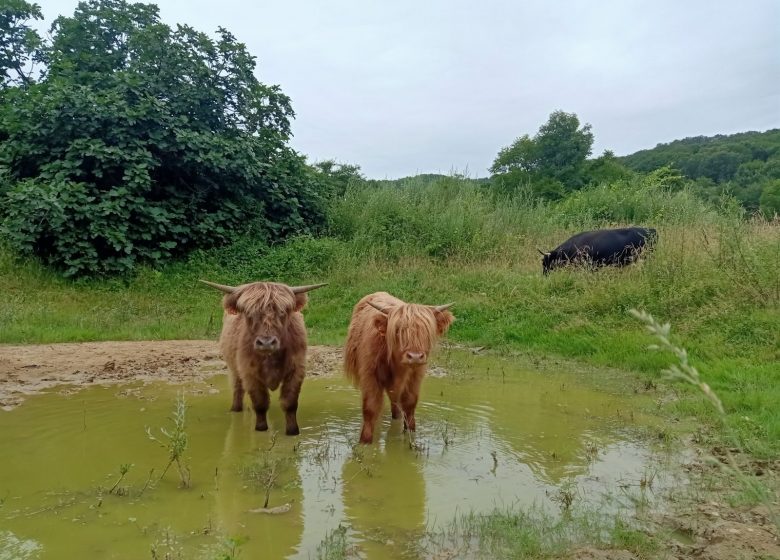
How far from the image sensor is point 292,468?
170 inches

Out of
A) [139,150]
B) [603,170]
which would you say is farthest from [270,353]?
[603,170]


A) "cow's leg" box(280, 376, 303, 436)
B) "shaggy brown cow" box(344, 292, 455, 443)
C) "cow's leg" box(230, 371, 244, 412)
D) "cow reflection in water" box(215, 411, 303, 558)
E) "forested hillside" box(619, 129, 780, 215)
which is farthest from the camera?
"forested hillside" box(619, 129, 780, 215)

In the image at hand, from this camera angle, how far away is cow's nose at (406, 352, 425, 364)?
4.41 m

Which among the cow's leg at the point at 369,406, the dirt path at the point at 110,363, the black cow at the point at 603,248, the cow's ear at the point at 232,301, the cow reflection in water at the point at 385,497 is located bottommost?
the dirt path at the point at 110,363

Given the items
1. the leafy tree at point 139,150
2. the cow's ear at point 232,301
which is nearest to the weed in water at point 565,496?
the cow's ear at point 232,301

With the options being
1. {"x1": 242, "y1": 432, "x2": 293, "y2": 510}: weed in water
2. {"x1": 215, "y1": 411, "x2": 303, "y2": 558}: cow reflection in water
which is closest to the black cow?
{"x1": 215, "y1": 411, "x2": 303, "y2": 558}: cow reflection in water

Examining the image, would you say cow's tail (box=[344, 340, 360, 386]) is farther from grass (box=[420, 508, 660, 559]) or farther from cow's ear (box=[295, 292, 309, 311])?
grass (box=[420, 508, 660, 559])

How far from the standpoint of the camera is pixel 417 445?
193 inches

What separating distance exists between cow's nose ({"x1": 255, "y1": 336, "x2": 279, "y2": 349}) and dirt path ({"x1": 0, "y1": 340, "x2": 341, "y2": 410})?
2767mm

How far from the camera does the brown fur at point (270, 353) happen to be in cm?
496

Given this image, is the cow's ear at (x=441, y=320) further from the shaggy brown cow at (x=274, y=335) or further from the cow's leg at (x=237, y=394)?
the cow's leg at (x=237, y=394)

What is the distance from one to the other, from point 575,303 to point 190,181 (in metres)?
9.15

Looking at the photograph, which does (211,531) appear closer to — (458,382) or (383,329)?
(383,329)

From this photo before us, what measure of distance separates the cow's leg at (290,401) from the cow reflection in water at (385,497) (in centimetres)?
71
